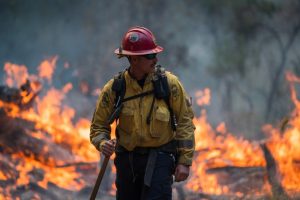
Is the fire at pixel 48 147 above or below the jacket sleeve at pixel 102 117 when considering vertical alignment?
below

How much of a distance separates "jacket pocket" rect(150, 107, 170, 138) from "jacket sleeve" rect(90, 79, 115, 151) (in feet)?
1.47

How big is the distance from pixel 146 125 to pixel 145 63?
0.55 m

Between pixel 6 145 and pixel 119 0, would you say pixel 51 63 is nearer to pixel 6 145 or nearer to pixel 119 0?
pixel 119 0

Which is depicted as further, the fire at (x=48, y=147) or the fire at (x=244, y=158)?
the fire at (x=48, y=147)

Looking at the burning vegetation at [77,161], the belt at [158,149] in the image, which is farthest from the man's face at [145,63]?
the burning vegetation at [77,161]

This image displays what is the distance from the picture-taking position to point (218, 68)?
2127cm

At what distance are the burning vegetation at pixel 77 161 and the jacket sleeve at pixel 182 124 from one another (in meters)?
3.78

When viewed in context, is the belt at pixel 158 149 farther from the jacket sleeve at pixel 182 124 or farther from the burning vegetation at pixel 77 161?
the burning vegetation at pixel 77 161

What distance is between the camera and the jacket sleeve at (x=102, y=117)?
4652 millimetres

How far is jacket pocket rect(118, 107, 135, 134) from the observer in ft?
14.7

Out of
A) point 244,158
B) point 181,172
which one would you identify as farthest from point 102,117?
point 244,158

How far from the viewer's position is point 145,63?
4.56 meters

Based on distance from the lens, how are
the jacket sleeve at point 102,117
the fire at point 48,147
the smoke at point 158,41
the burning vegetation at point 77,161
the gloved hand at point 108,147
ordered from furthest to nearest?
the smoke at point 158,41 → the fire at point 48,147 → the burning vegetation at point 77,161 → the jacket sleeve at point 102,117 → the gloved hand at point 108,147

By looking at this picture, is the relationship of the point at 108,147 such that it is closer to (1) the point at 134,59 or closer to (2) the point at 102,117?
(2) the point at 102,117
